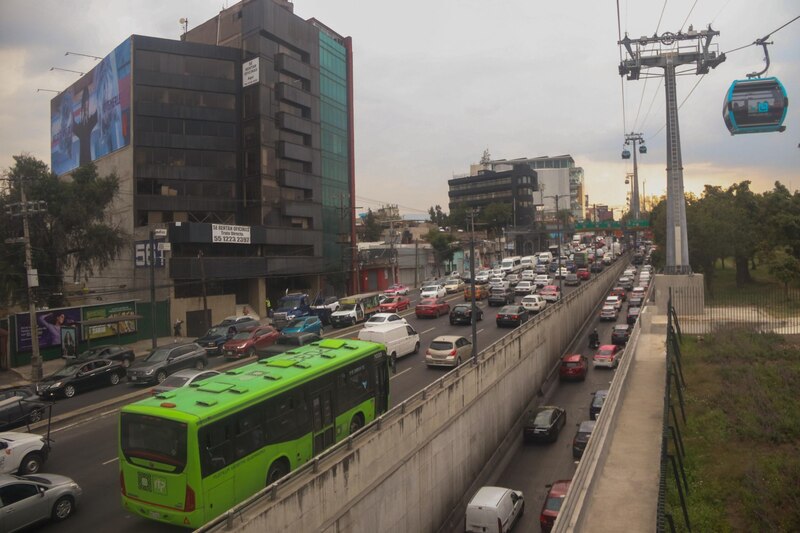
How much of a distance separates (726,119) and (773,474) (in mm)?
13606

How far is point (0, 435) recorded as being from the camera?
1406cm

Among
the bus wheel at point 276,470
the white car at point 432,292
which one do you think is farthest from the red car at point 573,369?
the bus wheel at point 276,470

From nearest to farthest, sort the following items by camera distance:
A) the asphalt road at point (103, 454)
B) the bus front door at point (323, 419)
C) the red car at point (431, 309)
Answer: the asphalt road at point (103, 454)
the bus front door at point (323, 419)
the red car at point (431, 309)

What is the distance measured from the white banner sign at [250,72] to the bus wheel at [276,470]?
154 feet

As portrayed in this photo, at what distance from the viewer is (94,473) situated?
46.1 feet

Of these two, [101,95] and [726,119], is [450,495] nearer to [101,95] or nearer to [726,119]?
[726,119]

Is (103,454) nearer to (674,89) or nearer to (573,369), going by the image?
(573,369)

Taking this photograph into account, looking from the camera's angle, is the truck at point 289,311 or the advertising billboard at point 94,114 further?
the advertising billboard at point 94,114

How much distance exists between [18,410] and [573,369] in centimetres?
2626

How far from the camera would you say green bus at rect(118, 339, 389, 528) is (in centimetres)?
1025

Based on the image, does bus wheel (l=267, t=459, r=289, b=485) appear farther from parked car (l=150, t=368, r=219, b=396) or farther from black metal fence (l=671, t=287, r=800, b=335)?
black metal fence (l=671, t=287, r=800, b=335)

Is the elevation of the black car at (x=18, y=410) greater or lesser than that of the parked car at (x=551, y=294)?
lesser

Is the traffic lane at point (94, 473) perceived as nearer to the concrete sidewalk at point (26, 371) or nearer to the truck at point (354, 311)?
the concrete sidewalk at point (26, 371)

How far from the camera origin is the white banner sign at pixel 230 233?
1822 inches
